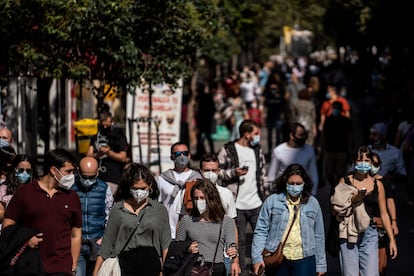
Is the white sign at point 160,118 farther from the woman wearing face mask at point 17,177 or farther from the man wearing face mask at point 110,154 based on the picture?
the woman wearing face mask at point 17,177

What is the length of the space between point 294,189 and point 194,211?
2.82 ft

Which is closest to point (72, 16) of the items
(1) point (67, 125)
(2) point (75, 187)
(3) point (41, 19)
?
(3) point (41, 19)

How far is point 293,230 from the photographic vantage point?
1032 cm

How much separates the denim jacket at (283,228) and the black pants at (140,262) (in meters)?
1.12

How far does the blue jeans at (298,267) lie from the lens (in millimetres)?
10273

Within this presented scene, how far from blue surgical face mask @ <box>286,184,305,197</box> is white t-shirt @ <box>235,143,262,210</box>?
8.73ft

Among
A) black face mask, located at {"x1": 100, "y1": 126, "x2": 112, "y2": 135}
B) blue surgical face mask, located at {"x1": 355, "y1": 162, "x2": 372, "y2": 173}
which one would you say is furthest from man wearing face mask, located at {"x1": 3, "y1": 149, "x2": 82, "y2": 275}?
black face mask, located at {"x1": 100, "y1": 126, "x2": 112, "y2": 135}

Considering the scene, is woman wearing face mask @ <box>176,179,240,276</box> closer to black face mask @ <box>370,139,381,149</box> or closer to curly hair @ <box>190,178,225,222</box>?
curly hair @ <box>190,178,225,222</box>

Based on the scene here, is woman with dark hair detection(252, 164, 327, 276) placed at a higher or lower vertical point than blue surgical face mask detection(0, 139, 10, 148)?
lower

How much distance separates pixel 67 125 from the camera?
26828 millimetres

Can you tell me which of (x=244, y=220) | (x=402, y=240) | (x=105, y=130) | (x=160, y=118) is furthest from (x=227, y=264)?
(x=160, y=118)

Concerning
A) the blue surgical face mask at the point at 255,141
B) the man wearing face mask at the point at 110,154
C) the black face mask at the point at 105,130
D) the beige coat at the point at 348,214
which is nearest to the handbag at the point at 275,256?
the beige coat at the point at 348,214

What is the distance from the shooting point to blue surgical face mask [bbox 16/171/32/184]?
11539 mm

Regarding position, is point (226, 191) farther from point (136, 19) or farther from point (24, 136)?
point (24, 136)
